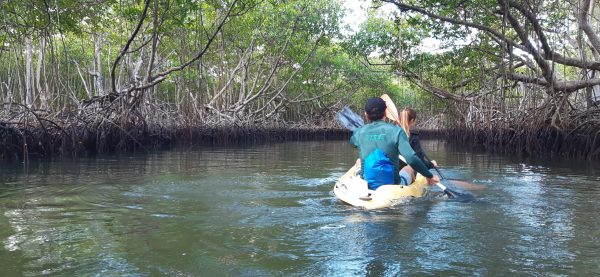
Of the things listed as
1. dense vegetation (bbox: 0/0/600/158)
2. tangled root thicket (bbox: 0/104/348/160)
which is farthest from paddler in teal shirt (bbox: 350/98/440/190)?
tangled root thicket (bbox: 0/104/348/160)

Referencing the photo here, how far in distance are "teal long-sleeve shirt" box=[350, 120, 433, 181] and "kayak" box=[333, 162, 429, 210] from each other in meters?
0.18

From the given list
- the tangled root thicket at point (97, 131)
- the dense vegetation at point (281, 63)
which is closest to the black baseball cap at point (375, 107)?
the dense vegetation at point (281, 63)

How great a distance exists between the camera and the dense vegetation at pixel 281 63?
27.8ft

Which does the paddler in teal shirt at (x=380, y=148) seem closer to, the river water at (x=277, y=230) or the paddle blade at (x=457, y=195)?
the river water at (x=277, y=230)

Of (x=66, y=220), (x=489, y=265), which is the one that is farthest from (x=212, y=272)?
(x=66, y=220)

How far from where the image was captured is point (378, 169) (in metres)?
4.13

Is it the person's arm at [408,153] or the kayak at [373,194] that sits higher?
the person's arm at [408,153]

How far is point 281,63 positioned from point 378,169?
568 inches

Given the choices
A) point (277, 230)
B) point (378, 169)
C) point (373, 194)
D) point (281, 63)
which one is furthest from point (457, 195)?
point (281, 63)

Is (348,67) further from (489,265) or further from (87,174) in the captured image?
(489,265)

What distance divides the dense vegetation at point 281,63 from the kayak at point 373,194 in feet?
14.5

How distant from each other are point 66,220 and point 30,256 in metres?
0.92

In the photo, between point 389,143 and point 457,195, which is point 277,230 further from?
point 457,195

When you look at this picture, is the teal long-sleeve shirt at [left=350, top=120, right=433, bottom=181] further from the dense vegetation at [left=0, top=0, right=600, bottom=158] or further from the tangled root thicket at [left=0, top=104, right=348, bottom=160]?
the tangled root thicket at [left=0, top=104, right=348, bottom=160]
